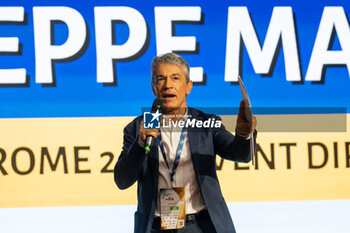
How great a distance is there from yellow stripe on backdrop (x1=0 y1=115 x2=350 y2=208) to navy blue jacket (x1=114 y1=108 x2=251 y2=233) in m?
2.06

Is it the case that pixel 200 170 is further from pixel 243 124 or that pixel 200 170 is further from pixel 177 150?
pixel 243 124

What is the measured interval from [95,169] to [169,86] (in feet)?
7.30

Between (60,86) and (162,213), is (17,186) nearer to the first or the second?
(60,86)

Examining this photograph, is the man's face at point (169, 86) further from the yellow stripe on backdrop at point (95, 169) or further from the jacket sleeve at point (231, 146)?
the yellow stripe on backdrop at point (95, 169)

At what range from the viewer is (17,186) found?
3686 millimetres

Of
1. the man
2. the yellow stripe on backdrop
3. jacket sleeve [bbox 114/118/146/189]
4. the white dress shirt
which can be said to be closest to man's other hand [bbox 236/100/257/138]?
the man

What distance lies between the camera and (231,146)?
Answer: 1.58m

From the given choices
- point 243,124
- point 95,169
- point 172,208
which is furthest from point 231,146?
point 95,169

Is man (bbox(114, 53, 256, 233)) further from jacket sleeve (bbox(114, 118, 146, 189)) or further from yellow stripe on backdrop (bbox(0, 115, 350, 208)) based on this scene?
yellow stripe on backdrop (bbox(0, 115, 350, 208))

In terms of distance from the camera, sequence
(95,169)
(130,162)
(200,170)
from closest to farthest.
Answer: (130,162) → (200,170) → (95,169)

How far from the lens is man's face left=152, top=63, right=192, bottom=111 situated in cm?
166

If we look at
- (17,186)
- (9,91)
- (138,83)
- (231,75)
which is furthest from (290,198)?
(9,91)

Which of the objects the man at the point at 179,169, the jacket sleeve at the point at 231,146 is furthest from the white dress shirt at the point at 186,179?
the jacket sleeve at the point at 231,146

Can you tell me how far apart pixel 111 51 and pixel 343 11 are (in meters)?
2.08
